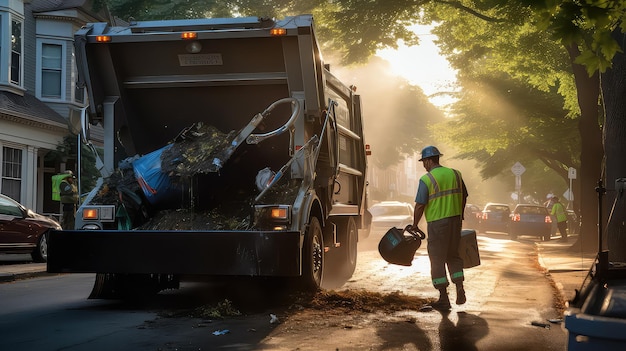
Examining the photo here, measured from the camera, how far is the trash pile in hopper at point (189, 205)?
9.09 metres

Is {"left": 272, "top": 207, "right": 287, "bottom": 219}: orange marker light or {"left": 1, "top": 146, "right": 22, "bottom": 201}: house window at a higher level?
{"left": 1, "top": 146, "right": 22, "bottom": 201}: house window

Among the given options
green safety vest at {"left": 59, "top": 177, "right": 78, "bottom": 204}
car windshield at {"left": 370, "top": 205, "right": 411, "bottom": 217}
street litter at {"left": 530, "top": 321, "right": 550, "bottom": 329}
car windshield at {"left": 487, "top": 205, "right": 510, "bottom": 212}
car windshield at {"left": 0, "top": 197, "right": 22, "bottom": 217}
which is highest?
car windshield at {"left": 487, "top": 205, "right": 510, "bottom": 212}

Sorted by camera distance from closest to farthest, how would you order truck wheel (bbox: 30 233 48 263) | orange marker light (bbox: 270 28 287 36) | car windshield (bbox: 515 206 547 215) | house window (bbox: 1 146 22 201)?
orange marker light (bbox: 270 28 287 36) < truck wheel (bbox: 30 233 48 263) < house window (bbox: 1 146 22 201) < car windshield (bbox: 515 206 547 215)

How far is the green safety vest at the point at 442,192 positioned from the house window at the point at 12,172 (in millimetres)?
16606

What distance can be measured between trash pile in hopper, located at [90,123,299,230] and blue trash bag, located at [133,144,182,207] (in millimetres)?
54

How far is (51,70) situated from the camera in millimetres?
25484

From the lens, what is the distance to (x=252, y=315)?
836 cm

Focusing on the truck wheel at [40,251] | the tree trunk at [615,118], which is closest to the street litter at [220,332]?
the tree trunk at [615,118]

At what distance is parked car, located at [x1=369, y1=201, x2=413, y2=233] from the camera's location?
26484mm

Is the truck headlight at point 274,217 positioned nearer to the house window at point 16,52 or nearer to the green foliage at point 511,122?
the house window at point 16,52

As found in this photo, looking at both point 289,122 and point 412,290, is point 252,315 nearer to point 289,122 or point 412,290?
point 289,122

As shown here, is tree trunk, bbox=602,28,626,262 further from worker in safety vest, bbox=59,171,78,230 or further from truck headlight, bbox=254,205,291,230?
worker in safety vest, bbox=59,171,78,230

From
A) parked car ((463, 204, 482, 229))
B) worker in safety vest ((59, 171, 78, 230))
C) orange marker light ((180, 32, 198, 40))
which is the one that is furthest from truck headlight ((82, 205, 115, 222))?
parked car ((463, 204, 482, 229))

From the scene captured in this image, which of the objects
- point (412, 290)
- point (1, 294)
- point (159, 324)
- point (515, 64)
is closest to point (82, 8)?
point (515, 64)
